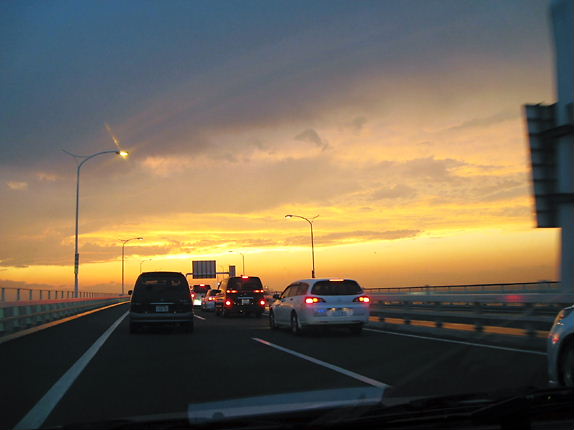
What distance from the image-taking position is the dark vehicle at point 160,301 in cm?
1808

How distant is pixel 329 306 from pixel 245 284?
44.7 ft

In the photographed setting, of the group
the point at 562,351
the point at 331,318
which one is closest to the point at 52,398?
the point at 562,351

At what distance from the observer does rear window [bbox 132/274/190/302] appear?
18.4m

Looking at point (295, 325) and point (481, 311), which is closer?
point (481, 311)

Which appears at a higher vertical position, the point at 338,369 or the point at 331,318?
the point at 331,318

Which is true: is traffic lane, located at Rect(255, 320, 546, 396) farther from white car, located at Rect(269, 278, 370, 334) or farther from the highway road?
white car, located at Rect(269, 278, 370, 334)

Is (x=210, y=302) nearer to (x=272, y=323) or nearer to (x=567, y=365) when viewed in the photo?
(x=272, y=323)

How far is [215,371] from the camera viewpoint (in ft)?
31.3

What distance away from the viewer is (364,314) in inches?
651

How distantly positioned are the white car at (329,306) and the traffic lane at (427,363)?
3.66 ft

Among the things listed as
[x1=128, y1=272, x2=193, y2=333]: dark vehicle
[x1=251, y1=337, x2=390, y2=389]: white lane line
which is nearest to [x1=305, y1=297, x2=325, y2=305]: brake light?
[x1=251, y1=337, x2=390, y2=389]: white lane line

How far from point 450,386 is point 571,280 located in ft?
30.2

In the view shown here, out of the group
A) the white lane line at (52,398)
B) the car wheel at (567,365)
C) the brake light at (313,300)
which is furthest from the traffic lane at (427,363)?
the white lane line at (52,398)

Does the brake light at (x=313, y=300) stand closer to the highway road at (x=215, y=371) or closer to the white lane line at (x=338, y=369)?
the highway road at (x=215, y=371)
